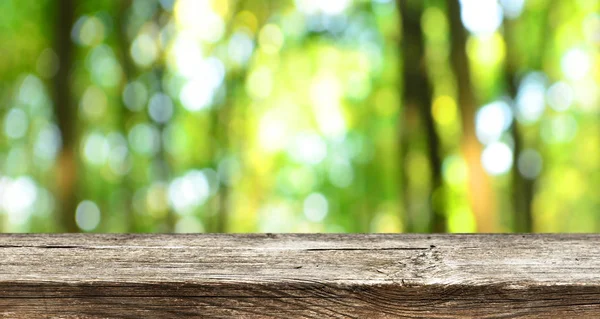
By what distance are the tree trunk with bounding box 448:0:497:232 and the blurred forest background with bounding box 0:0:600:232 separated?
17.5 inches

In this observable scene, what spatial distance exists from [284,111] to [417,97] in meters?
6.25

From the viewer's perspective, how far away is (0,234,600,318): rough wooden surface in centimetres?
72

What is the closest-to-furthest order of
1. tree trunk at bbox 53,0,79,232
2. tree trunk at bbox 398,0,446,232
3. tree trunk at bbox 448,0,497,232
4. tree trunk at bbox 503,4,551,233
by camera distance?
tree trunk at bbox 448,0,497,232
tree trunk at bbox 398,0,446,232
tree trunk at bbox 503,4,551,233
tree trunk at bbox 53,0,79,232

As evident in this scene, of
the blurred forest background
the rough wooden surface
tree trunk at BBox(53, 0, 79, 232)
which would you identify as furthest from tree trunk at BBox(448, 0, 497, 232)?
the rough wooden surface

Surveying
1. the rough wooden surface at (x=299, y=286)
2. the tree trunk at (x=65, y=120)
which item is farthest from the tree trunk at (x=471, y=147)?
the rough wooden surface at (x=299, y=286)

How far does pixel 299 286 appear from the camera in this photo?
718 mm

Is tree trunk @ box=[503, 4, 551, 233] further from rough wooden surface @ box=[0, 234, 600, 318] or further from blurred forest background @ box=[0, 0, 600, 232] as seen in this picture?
rough wooden surface @ box=[0, 234, 600, 318]

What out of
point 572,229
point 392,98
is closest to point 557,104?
point 392,98

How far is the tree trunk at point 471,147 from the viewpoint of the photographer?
6594 millimetres

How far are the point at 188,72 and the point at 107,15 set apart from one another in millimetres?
2344

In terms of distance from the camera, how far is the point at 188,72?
1302 cm

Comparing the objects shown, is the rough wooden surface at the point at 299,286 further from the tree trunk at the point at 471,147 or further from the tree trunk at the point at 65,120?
the tree trunk at the point at 65,120

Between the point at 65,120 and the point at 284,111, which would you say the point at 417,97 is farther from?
the point at 284,111

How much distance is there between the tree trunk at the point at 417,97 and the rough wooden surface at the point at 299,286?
21.6 feet
